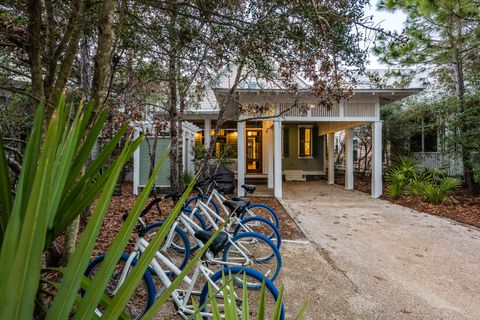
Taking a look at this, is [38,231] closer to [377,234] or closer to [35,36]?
[35,36]

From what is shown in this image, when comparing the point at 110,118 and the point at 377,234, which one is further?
the point at 110,118

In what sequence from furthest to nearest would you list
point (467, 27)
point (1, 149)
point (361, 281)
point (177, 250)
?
point (467, 27) < point (177, 250) < point (361, 281) < point (1, 149)

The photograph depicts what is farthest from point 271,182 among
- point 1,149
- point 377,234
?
point 1,149

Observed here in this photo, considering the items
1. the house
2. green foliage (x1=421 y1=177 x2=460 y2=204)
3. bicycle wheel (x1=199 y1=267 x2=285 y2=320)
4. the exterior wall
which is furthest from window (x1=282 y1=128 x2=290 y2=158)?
bicycle wheel (x1=199 y1=267 x2=285 y2=320)

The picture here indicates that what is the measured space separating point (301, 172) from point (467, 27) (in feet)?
26.8

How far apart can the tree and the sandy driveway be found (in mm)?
3067

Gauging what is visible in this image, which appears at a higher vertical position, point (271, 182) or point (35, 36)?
point (35, 36)

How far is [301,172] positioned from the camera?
1427 centimetres

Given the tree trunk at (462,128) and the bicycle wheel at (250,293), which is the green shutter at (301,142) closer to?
the tree trunk at (462,128)

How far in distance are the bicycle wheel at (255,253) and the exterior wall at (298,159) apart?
35.5 feet

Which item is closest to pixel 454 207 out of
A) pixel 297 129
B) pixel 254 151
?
pixel 297 129

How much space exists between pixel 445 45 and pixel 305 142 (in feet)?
24.2

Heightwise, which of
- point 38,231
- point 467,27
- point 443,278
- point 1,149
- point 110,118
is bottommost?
point 443,278

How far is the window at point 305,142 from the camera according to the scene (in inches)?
579
